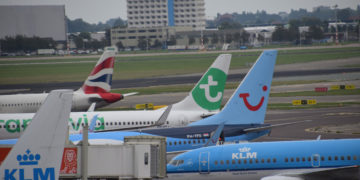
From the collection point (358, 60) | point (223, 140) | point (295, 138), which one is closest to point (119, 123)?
point (223, 140)

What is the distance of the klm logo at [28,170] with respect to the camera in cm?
1334

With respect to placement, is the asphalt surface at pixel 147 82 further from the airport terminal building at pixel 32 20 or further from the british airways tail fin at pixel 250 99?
the british airways tail fin at pixel 250 99

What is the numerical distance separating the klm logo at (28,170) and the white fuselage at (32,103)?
4279cm

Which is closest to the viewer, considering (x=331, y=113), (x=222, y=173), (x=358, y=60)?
(x=222, y=173)

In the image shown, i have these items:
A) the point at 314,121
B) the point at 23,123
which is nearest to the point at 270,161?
the point at 23,123

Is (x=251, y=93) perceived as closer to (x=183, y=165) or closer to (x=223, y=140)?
(x=223, y=140)

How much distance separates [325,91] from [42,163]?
6725cm

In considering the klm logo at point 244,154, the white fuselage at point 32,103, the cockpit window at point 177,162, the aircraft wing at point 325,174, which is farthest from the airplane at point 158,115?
the white fuselage at point 32,103

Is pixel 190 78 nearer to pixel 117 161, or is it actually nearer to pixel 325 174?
pixel 325 174

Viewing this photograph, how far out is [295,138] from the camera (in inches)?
1688

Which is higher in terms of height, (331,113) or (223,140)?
(223,140)

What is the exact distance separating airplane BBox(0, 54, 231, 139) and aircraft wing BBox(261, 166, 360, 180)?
49.6ft

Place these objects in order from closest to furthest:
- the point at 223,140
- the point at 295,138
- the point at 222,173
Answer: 1. the point at 222,173
2. the point at 223,140
3. the point at 295,138

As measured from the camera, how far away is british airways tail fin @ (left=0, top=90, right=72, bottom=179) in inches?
510
